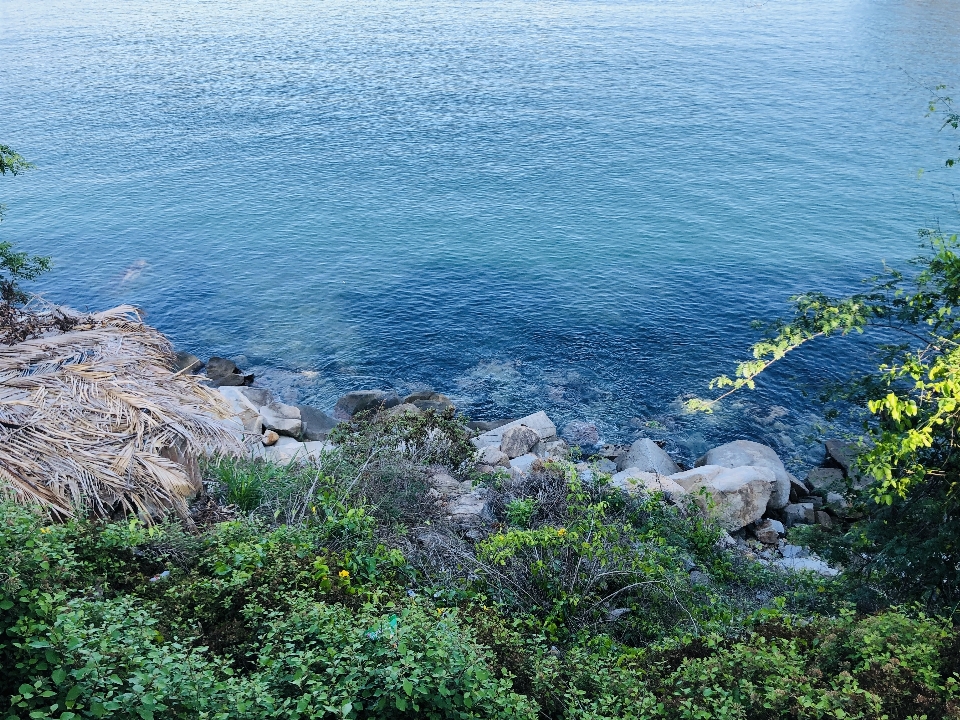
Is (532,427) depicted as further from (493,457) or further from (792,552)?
(792,552)

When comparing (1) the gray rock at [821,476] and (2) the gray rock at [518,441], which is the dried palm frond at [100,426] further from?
(1) the gray rock at [821,476]

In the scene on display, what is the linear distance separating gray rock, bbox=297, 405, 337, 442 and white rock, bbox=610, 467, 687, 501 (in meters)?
7.59

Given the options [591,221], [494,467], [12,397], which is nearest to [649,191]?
[591,221]

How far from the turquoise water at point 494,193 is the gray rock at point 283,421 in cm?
229

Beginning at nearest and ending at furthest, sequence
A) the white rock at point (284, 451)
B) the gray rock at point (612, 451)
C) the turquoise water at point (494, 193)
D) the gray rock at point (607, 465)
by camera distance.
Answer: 1. the white rock at point (284, 451)
2. the gray rock at point (607, 465)
3. the gray rock at point (612, 451)
4. the turquoise water at point (494, 193)

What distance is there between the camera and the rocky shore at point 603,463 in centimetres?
1415

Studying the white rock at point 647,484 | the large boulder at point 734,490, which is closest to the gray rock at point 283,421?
the white rock at point 647,484

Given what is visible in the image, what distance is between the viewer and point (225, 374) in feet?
79.6

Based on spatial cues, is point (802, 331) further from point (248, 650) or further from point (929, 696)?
point (248, 650)

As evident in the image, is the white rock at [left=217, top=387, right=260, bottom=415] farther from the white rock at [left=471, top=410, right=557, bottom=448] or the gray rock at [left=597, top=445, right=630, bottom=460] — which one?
the gray rock at [left=597, top=445, right=630, bottom=460]

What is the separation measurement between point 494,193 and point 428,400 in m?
17.6

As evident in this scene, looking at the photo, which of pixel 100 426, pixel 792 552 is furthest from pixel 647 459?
pixel 100 426

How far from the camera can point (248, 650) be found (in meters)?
7.38

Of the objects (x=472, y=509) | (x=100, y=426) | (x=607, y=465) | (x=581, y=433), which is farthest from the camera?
(x=581, y=433)
